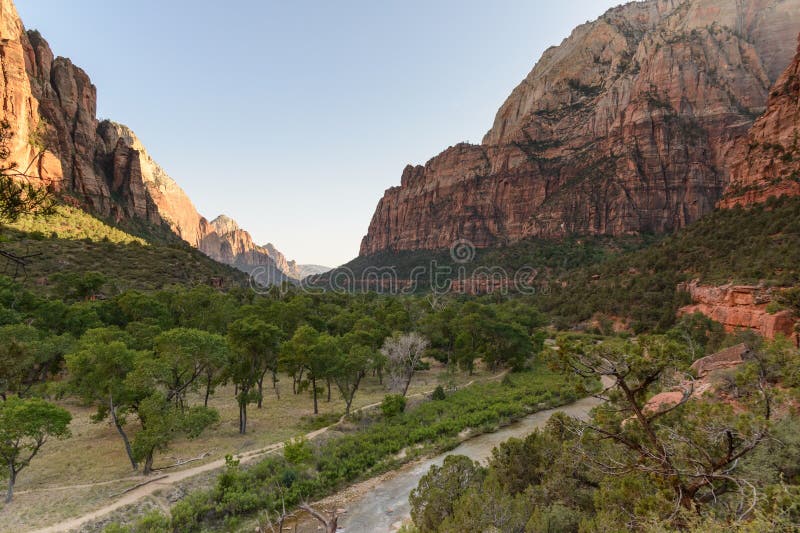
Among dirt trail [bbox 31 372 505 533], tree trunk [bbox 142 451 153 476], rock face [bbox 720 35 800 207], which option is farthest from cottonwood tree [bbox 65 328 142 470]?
rock face [bbox 720 35 800 207]

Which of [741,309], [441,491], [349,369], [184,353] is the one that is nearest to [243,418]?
[184,353]

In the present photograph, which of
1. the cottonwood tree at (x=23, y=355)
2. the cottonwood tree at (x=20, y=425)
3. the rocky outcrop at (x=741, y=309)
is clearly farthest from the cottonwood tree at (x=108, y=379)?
the rocky outcrop at (x=741, y=309)

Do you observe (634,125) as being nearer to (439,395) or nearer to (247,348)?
(439,395)

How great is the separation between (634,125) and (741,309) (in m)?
93.5

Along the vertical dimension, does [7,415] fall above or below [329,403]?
above

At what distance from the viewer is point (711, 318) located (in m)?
42.4

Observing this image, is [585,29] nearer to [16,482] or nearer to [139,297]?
[139,297]

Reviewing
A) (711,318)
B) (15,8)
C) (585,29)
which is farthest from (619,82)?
(15,8)

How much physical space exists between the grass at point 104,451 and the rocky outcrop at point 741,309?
104 ft

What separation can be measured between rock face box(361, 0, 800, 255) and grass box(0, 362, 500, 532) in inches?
4261

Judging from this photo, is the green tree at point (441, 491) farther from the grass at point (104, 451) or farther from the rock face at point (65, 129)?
the rock face at point (65, 129)

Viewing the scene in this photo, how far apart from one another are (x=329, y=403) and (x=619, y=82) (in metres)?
150

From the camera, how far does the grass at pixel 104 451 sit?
14925mm

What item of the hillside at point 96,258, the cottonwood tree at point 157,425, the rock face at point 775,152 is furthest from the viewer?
the hillside at point 96,258
